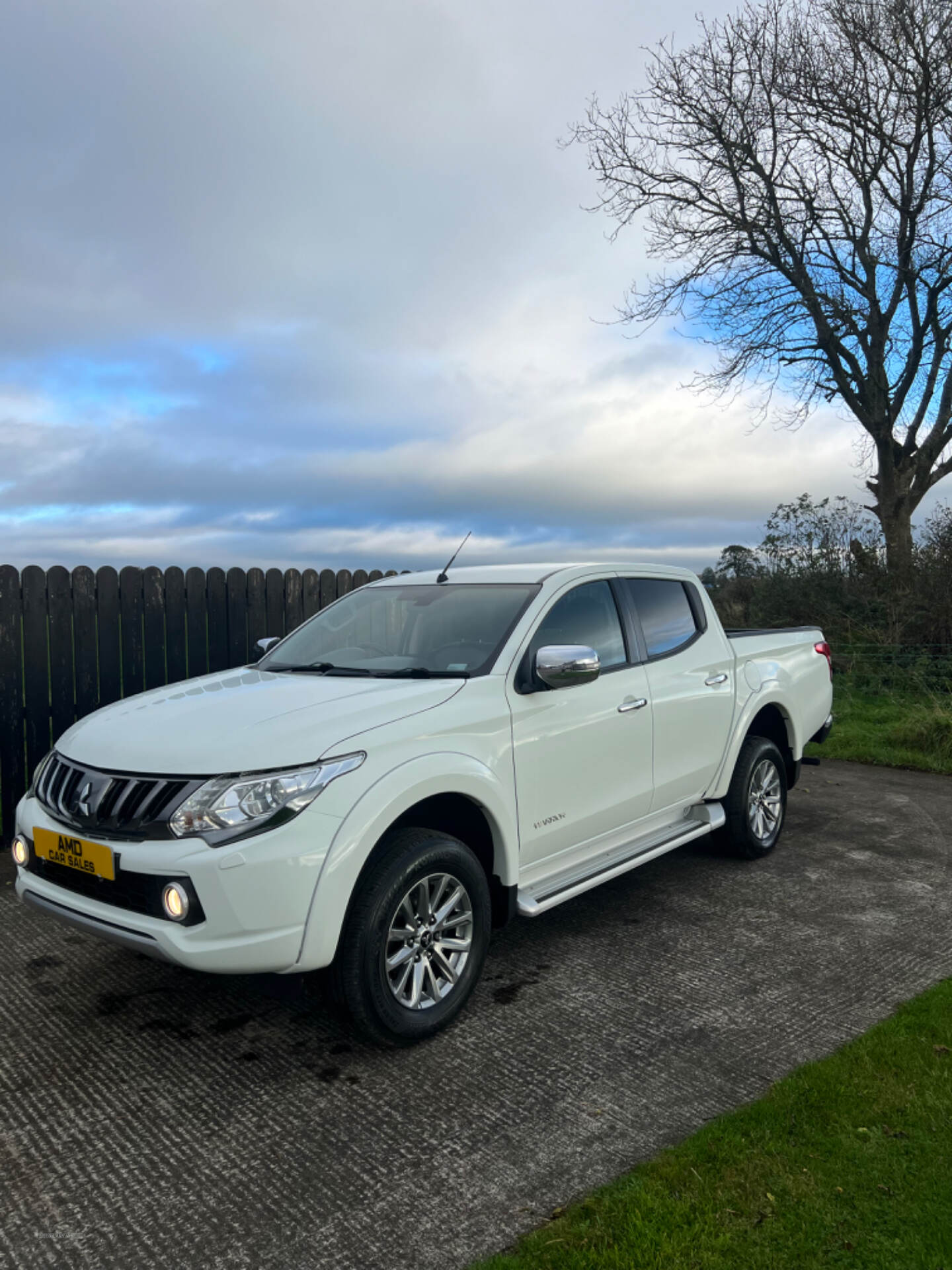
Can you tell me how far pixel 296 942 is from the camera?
2990 millimetres

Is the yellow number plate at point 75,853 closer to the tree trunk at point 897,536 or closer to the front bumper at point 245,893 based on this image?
the front bumper at point 245,893

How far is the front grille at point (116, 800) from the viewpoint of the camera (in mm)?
3141

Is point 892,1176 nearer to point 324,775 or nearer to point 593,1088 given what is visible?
point 593,1088

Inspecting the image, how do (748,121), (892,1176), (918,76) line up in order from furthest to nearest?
(748,121)
(918,76)
(892,1176)

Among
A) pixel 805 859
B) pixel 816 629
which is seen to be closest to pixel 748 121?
pixel 816 629

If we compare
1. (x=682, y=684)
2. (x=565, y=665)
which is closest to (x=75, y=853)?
(x=565, y=665)

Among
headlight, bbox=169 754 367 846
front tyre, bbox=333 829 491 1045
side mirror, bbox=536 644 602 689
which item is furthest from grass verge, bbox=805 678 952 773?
headlight, bbox=169 754 367 846

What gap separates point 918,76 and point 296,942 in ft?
60.3

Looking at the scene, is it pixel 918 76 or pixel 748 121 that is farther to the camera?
pixel 748 121

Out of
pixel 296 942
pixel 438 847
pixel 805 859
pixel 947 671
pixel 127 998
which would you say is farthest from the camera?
pixel 947 671

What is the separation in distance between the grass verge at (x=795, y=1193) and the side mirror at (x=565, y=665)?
1671 mm

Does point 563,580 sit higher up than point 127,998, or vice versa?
point 563,580

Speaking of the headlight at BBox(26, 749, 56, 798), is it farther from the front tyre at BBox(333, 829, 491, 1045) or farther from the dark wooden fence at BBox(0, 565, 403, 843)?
the dark wooden fence at BBox(0, 565, 403, 843)

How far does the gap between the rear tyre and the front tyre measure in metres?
2.48
